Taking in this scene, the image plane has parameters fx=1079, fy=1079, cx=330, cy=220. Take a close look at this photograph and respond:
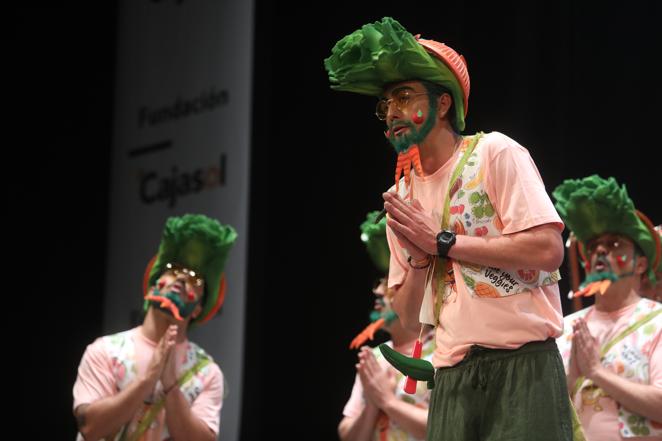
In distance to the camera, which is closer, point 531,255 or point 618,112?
point 531,255

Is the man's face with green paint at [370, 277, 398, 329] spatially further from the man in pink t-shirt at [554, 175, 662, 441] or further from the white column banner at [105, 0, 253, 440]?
the white column banner at [105, 0, 253, 440]

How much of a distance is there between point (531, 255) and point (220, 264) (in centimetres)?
256

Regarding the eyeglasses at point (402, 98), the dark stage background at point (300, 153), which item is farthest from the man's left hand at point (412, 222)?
the dark stage background at point (300, 153)

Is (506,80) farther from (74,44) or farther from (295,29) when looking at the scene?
(74,44)

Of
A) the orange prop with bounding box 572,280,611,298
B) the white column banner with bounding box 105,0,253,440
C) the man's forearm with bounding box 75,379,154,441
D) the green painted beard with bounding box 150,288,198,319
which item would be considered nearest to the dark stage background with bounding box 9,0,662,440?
the white column banner with bounding box 105,0,253,440

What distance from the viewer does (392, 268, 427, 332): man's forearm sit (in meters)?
2.85

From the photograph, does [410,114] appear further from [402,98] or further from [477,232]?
[477,232]

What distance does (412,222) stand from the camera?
105 inches

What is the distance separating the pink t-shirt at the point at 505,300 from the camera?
2.60 metres

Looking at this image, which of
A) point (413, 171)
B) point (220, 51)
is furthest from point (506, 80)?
point (413, 171)

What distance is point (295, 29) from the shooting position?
6.43m

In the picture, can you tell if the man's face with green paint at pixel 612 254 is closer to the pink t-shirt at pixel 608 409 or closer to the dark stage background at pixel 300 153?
the pink t-shirt at pixel 608 409

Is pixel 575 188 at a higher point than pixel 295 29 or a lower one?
lower

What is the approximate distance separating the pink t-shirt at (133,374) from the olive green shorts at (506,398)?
217cm
